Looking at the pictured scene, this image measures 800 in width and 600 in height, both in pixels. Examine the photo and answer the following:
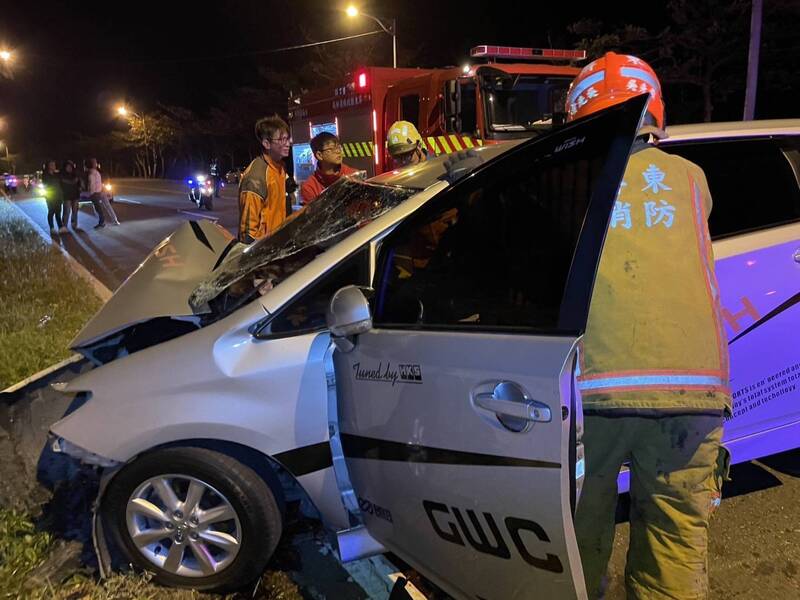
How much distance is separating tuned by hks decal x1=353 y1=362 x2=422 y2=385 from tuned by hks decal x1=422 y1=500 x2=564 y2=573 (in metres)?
0.38

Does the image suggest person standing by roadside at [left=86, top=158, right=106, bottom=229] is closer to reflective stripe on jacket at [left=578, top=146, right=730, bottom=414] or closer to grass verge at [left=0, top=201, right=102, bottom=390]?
grass verge at [left=0, top=201, right=102, bottom=390]

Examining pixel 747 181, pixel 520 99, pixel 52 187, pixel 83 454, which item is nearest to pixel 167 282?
pixel 83 454

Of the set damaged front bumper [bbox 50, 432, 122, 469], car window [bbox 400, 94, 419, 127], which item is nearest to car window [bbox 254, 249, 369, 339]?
damaged front bumper [bbox 50, 432, 122, 469]

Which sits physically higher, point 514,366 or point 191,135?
point 191,135

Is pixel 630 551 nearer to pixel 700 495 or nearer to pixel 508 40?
pixel 700 495

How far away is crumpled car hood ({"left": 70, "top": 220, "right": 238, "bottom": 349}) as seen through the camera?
2508mm

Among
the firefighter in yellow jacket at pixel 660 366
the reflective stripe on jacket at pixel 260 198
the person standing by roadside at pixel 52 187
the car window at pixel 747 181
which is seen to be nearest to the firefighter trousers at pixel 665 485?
the firefighter in yellow jacket at pixel 660 366

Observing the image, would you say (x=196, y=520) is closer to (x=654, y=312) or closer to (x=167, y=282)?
(x=167, y=282)

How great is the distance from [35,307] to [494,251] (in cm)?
537

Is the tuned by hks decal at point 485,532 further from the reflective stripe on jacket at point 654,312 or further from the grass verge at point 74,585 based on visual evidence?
the grass verge at point 74,585

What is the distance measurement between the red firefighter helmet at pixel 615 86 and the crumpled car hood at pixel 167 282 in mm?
1624

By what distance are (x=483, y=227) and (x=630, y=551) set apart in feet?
3.44

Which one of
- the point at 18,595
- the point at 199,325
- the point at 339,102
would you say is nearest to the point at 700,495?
the point at 199,325

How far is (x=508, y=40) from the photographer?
26844 millimetres
